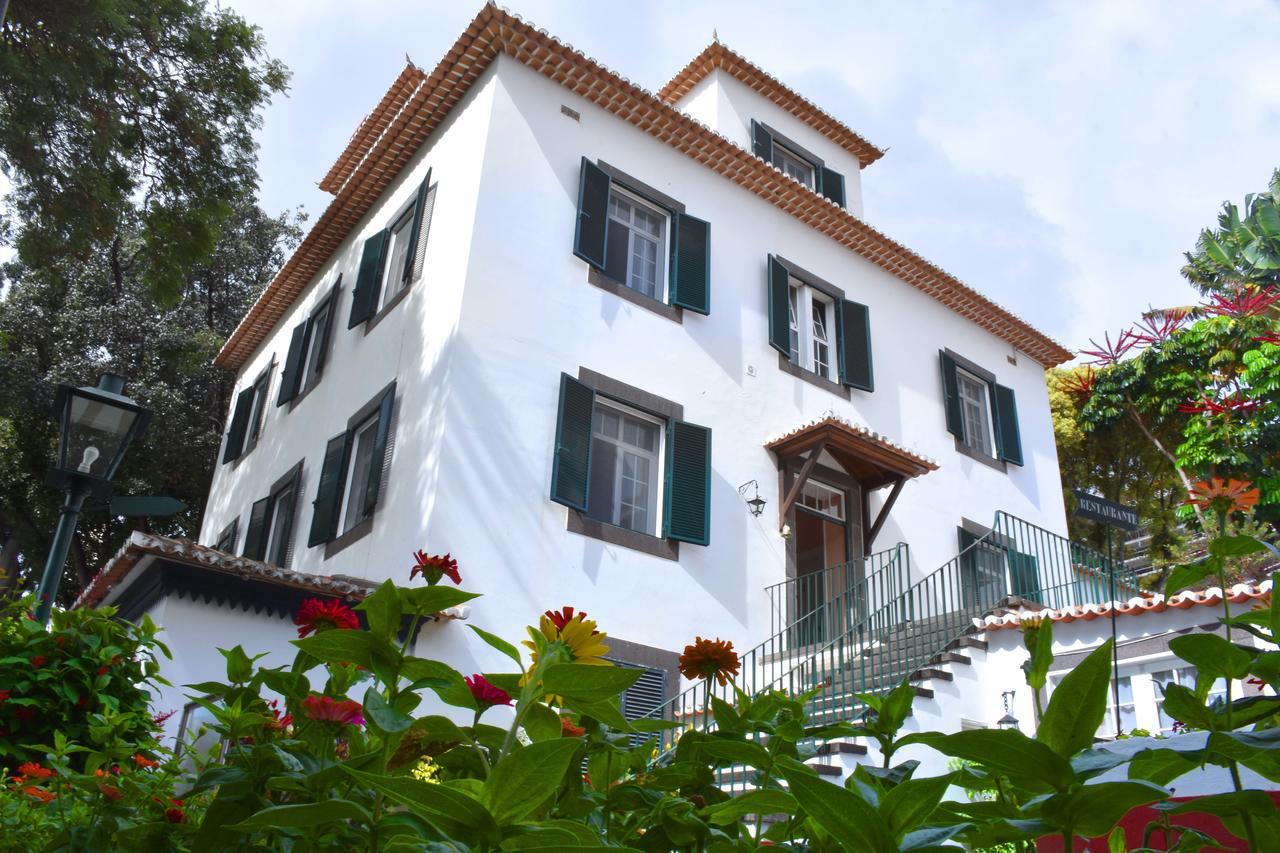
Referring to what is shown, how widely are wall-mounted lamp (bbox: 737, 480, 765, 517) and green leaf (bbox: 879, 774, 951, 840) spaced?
10615mm

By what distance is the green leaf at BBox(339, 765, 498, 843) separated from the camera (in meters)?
0.81

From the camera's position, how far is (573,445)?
10195 millimetres

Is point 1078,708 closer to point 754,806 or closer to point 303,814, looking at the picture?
point 754,806

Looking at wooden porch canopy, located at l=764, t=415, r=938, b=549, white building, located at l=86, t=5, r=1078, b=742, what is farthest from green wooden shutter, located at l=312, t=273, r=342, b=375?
wooden porch canopy, located at l=764, t=415, r=938, b=549

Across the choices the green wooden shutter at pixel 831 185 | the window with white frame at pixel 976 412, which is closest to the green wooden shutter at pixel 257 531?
the green wooden shutter at pixel 831 185

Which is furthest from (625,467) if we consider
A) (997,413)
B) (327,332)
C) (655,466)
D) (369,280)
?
(997,413)

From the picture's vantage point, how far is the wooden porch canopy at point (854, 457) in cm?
1141

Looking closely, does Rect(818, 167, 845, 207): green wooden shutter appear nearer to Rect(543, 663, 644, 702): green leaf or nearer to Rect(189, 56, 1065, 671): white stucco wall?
Rect(189, 56, 1065, 671): white stucco wall

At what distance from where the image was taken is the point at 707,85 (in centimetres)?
1565

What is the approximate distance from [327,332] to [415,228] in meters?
2.78

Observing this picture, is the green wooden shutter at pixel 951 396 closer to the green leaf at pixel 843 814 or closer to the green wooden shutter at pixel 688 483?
the green wooden shutter at pixel 688 483

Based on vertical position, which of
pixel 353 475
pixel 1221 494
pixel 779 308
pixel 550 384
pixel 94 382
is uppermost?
pixel 94 382

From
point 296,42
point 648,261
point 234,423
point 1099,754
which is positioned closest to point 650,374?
point 648,261

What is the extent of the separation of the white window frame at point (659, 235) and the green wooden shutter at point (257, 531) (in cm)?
609
